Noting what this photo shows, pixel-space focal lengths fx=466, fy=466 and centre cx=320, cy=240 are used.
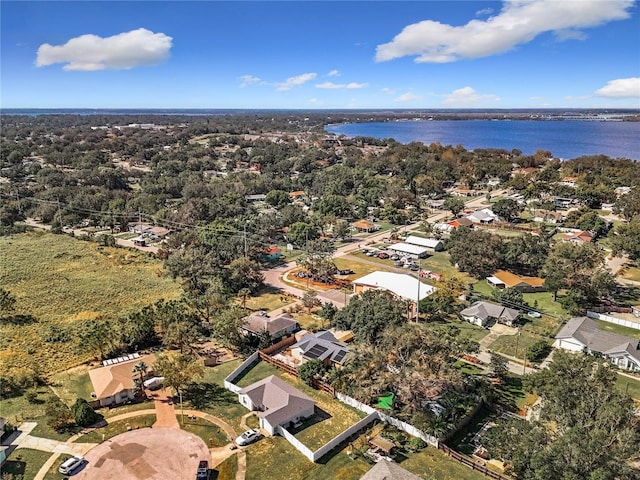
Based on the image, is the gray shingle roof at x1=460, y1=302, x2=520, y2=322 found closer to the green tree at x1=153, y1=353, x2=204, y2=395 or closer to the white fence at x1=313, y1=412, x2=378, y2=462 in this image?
the white fence at x1=313, y1=412, x2=378, y2=462

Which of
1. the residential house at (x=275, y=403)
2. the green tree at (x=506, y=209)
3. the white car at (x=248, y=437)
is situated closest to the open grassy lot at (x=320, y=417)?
the residential house at (x=275, y=403)

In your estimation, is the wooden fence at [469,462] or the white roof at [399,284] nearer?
the wooden fence at [469,462]

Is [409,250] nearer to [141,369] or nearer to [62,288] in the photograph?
[141,369]

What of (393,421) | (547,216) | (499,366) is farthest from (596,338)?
(547,216)

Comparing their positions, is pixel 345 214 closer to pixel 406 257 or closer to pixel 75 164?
pixel 406 257

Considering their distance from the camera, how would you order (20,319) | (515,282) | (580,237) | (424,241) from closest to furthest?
(20,319) < (515,282) < (580,237) < (424,241)

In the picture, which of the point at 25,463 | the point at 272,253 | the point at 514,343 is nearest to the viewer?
the point at 25,463

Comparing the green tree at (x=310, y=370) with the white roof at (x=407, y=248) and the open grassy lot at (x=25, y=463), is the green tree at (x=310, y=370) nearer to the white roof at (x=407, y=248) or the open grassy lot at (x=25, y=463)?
the open grassy lot at (x=25, y=463)
